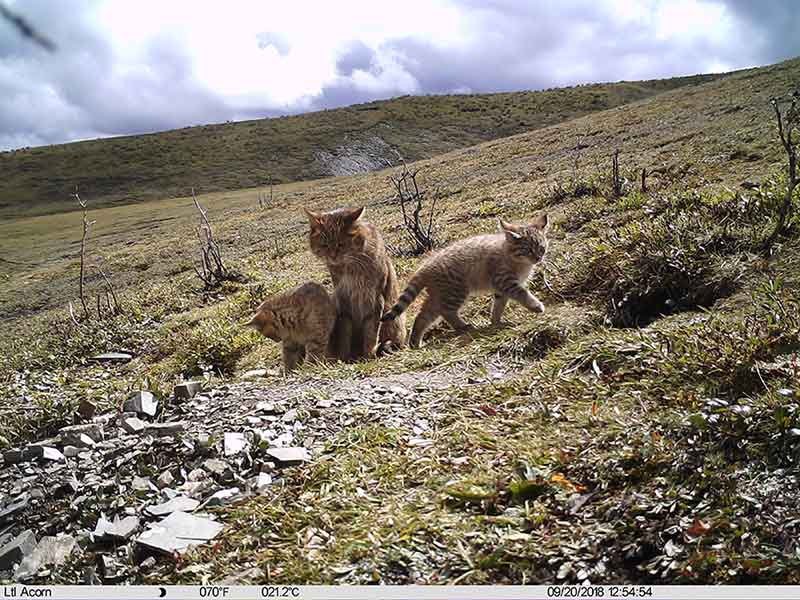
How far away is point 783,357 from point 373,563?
9.70 feet

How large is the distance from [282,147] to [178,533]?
105 meters

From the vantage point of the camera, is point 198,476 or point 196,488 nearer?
point 196,488

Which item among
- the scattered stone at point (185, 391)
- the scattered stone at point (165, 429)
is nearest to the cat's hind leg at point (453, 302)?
the scattered stone at point (185, 391)

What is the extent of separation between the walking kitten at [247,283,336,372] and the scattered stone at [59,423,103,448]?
2.81 m

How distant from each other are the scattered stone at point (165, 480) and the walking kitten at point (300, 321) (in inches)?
135

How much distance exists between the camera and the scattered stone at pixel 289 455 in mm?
3986

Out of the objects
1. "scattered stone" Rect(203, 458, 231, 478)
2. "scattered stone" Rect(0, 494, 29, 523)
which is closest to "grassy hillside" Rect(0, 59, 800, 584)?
"scattered stone" Rect(0, 494, 29, 523)

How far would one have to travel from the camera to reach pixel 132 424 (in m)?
5.13

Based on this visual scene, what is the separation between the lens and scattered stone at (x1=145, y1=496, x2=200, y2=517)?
11.8 feet

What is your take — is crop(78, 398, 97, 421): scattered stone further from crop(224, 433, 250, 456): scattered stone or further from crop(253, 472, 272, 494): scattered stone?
crop(253, 472, 272, 494): scattered stone

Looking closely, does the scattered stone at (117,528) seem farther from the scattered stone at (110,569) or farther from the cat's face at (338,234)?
the cat's face at (338,234)

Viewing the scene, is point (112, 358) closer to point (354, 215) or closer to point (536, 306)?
point (354, 215)

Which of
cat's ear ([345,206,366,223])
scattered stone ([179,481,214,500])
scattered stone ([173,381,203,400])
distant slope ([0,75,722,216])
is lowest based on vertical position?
scattered stone ([179,481,214,500])

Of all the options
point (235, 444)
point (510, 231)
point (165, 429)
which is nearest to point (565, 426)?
point (235, 444)
